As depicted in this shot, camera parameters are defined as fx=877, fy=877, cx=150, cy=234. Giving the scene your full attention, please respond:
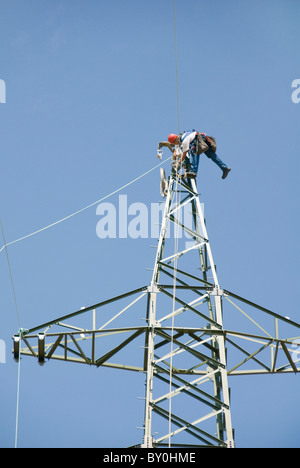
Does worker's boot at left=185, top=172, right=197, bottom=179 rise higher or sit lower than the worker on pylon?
lower

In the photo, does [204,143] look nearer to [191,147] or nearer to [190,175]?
[191,147]

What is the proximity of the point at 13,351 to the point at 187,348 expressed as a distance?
16.8 feet

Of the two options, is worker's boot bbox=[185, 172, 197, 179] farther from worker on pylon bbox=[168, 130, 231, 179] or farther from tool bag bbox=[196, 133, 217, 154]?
tool bag bbox=[196, 133, 217, 154]

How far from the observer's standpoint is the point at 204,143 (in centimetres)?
3011

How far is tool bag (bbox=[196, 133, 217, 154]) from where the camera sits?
98.6 feet

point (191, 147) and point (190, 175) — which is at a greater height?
point (191, 147)

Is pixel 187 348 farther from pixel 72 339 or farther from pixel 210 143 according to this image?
pixel 210 143

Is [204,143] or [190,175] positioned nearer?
[190,175]

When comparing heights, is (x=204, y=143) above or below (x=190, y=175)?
above

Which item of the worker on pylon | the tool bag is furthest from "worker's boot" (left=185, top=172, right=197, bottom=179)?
the tool bag

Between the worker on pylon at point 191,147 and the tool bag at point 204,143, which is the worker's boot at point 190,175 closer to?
the worker on pylon at point 191,147

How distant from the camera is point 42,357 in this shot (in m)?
25.9

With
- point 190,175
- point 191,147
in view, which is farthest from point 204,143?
point 190,175
